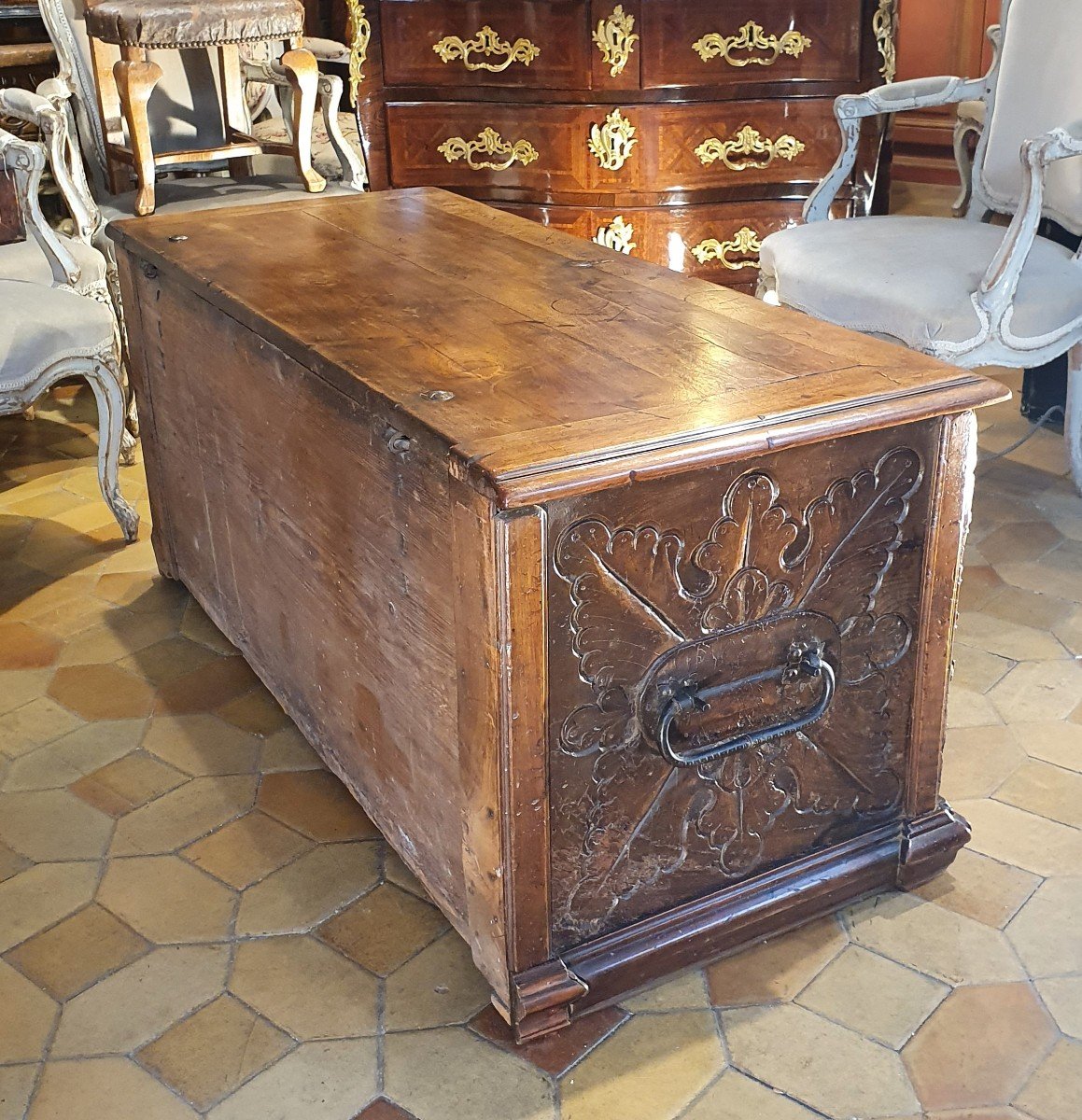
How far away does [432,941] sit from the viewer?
1.78 metres

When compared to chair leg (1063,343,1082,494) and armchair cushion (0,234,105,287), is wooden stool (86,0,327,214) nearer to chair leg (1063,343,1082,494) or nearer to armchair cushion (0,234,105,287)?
armchair cushion (0,234,105,287)

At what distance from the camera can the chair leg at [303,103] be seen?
144 inches

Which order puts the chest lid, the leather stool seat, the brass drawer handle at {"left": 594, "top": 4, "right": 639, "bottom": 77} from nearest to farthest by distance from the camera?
A: the chest lid, the leather stool seat, the brass drawer handle at {"left": 594, "top": 4, "right": 639, "bottom": 77}

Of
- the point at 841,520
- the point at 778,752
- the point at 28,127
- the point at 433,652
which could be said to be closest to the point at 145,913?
the point at 433,652

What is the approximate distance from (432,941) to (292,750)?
56 cm

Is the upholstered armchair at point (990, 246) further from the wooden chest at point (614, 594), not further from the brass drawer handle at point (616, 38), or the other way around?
the brass drawer handle at point (616, 38)

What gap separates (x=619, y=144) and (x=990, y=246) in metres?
1.45

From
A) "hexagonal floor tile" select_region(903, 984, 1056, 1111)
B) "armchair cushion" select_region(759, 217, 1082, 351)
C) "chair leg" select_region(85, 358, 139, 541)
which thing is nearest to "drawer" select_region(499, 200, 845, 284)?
"armchair cushion" select_region(759, 217, 1082, 351)

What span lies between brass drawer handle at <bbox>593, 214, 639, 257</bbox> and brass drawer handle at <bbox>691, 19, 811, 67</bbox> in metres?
0.51

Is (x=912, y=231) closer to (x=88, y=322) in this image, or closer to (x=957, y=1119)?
(x=88, y=322)

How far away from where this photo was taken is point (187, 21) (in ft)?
→ 11.0

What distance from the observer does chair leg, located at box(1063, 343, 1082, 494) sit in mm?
2875

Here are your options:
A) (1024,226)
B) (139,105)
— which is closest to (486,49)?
(139,105)

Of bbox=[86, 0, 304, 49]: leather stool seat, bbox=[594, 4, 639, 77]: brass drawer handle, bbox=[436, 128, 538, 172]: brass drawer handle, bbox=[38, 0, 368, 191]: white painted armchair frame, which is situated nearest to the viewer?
bbox=[86, 0, 304, 49]: leather stool seat
